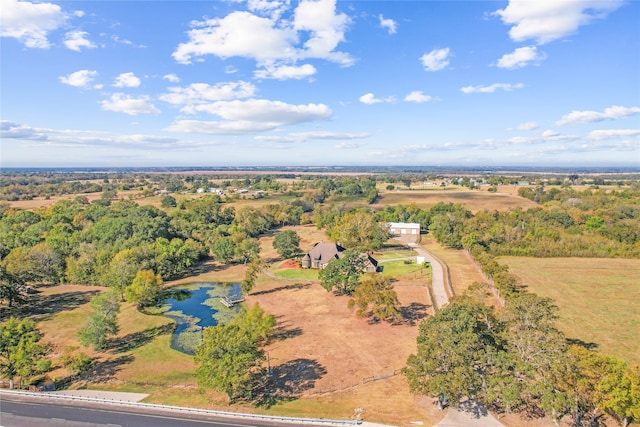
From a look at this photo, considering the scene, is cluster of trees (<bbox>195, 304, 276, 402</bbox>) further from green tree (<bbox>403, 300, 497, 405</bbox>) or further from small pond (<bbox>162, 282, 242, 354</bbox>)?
green tree (<bbox>403, 300, 497, 405</bbox>)

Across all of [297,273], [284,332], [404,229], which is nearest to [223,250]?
[297,273]

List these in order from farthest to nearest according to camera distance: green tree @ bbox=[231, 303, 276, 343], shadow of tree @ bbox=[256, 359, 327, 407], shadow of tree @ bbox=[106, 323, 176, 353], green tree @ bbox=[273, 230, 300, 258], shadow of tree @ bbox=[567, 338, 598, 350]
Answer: green tree @ bbox=[273, 230, 300, 258] → shadow of tree @ bbox=[106, 323, 176, 353] → green tree @ bbox=[231, 303, 276, 343] → shadow of tree @ bbox=[567, 338, 598, 350] → shadow of tree @ bbox=[256, 359, 327, 407]

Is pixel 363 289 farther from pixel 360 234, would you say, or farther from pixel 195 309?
pixel 360 234

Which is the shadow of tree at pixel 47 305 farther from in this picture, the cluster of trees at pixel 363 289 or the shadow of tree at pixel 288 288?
the cluster of trees at pixel 363 289

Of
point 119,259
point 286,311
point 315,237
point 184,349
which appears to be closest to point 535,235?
point 315,237

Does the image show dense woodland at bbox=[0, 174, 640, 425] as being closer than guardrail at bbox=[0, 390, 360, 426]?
Yes

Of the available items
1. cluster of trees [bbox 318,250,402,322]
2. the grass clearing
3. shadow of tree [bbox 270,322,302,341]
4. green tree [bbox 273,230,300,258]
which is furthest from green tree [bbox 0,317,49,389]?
the grass clearing

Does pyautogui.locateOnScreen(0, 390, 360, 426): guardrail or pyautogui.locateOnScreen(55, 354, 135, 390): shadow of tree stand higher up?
pyautogui.locateOnScreen(0, 390, 360, 426): guardrail
